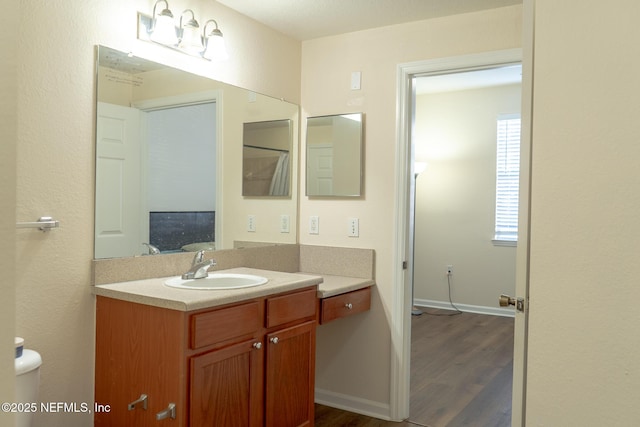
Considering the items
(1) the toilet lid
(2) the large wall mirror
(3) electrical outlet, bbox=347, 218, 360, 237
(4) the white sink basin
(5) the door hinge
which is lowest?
(1) the toilet lid

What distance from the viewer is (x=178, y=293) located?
2021 millimetres

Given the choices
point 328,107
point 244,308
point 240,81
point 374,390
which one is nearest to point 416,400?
point 374,390

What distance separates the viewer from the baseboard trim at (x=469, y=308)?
5.58 metres

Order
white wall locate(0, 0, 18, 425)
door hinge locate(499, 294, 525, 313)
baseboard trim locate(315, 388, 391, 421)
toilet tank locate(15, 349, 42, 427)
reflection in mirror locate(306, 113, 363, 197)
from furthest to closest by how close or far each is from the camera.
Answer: reflection in mirror locate(306, 113, 363, 197) < baseboard trim locate(315, 388, 391, 421) < toilet tank locate(15, 349, 42, 427) < door hinge locate(499, 294, 525, 313) < white wall locate(0, 0, 18, 425)

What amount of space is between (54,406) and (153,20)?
65.8 inches

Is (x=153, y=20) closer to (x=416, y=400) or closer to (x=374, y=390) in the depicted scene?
(x=374, y=390)

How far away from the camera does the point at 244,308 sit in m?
2.14

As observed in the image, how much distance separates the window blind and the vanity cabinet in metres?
3.69

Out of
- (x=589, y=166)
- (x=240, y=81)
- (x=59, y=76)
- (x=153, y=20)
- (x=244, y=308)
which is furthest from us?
(x=240, y=81)

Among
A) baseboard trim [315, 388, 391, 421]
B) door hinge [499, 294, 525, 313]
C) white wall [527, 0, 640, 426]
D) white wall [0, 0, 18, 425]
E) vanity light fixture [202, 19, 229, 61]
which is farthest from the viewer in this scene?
baseboard trim [315, 388, 391, 421]

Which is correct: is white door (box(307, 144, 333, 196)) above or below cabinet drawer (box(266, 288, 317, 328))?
above

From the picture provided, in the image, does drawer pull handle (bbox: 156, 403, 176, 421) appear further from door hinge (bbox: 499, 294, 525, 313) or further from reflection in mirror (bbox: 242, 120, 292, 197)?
reflection in mirror (bbox: 242, 120, 292, 197)

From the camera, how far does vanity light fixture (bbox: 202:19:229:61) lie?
258 cm

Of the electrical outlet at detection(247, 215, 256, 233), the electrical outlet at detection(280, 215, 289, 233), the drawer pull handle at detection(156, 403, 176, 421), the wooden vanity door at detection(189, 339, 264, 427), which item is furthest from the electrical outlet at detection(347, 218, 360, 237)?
the drawer pull handle at detection(156, 403, 176, 421)
